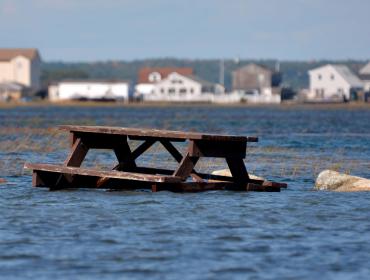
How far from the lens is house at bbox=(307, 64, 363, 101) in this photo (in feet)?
592

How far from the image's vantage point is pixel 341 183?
81.6 feet

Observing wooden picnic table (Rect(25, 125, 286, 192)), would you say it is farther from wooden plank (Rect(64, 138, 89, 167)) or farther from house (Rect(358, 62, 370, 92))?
house (Rect(358, 62, 370, 92))

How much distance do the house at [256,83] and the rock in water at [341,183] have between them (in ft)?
515

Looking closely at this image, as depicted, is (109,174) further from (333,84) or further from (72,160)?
(333,84)

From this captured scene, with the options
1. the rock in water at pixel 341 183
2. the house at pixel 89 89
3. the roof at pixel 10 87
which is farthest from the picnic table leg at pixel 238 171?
the roof at pixel 10 87

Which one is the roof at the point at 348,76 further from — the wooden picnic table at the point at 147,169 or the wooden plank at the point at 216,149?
the wooden plank at the point at 216,149

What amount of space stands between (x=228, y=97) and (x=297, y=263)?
164338 mm

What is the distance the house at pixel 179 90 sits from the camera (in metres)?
184

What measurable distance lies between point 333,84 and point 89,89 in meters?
38.8

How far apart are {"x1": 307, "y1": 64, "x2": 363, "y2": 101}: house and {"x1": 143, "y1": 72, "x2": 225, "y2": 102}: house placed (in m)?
15.1

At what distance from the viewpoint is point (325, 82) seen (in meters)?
185

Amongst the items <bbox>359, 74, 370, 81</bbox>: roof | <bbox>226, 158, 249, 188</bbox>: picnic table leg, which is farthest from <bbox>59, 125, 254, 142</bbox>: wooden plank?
<bbox>359, 74, 370, 81</bbox>: roof

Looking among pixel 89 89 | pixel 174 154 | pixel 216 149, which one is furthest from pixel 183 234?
pixel 89 89

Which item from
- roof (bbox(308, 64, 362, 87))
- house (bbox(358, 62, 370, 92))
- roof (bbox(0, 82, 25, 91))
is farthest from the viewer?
roof (bbox(0, 82, 25, 91))
